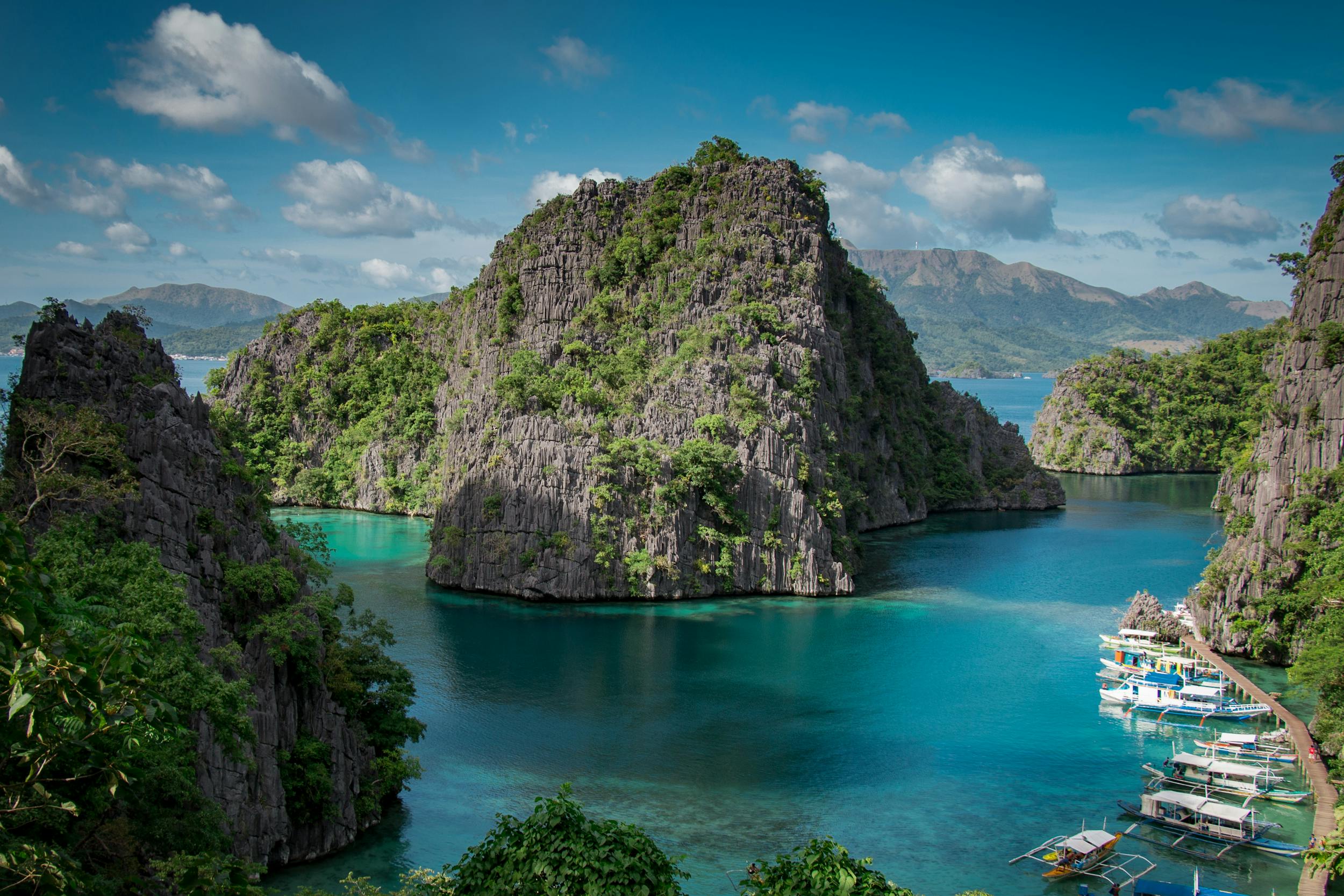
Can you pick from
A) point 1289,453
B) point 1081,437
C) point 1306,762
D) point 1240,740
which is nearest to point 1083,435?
point 1081,437

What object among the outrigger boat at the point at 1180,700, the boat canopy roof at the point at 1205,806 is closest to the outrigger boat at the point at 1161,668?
the outrigger boat at the point at 1180,700

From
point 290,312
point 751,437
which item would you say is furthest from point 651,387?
point 290,312

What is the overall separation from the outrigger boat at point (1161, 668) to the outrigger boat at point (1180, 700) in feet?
3.63

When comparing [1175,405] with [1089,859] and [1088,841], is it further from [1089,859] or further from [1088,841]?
[1089,859]

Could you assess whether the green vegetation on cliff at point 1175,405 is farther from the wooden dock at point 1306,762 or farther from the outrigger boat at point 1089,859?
the outrigger boat at point 1089,859

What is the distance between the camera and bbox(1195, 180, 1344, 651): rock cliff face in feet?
153

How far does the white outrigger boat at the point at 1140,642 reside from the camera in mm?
49156

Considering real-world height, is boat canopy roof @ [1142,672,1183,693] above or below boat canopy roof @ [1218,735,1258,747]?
above

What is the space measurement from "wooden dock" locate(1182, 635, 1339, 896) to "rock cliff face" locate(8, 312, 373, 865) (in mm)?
23555

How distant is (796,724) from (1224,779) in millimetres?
14614

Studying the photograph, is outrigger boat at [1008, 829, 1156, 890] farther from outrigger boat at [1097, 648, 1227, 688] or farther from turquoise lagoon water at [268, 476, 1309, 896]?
outrigger boat at [1097, 648, 1227, 688]

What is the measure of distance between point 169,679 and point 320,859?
8.68 m

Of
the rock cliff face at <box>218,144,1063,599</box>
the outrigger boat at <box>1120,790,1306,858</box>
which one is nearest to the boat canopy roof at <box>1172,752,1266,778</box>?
the outrigger boat at <box>1120,790,1306,858</box>

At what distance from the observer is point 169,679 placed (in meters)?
20.4
